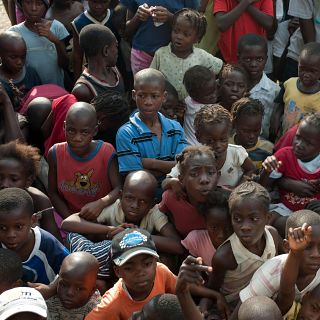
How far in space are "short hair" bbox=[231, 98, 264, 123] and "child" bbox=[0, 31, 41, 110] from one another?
1599 mm

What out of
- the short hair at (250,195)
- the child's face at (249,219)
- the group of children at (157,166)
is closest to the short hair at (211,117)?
the group of children at (157,166)

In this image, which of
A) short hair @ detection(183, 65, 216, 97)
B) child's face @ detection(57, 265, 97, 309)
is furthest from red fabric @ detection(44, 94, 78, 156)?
child's face @ detection(57, 265, 97, 309)

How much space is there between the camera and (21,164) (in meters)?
4.20

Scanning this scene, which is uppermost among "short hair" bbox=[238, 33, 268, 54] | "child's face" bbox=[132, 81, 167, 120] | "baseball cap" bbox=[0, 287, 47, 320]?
"short hair" bbox=[238, 33, 268, 54]

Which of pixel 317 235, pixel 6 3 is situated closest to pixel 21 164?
pixel 317 235

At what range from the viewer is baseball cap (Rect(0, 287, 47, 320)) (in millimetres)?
2807

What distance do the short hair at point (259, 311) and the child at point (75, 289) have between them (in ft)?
2.95

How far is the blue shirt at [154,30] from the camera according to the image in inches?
220

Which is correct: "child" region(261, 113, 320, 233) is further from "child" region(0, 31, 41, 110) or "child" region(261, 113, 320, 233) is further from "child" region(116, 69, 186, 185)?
"child" region(0, 31, 41, 110)

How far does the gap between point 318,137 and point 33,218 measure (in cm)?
183

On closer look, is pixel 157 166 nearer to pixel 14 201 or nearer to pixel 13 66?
pixel 14 201

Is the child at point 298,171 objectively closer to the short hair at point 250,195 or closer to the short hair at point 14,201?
the short hair at point 250,195

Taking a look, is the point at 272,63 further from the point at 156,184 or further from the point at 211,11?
the point at 156,184

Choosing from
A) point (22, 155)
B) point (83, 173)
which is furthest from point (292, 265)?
point (22, 155)
